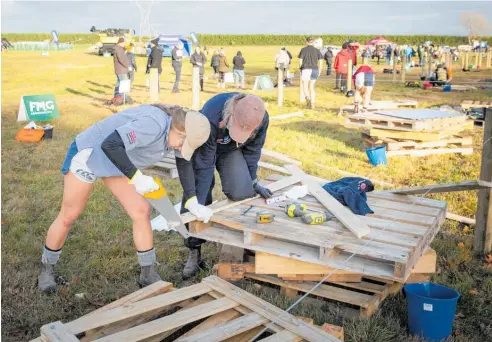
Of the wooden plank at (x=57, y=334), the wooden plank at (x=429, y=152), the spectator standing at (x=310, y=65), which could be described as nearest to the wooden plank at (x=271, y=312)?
the wooden plank at (x=57, y=334)

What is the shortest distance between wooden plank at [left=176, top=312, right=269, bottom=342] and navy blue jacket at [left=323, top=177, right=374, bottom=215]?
1559 mm

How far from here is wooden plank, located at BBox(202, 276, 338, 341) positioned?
3047 millimetres

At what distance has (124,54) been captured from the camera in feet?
50.4

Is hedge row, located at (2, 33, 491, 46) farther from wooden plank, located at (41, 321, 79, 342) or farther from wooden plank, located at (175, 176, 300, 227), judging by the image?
wooden plank, located at (41, 321, 79, 342)

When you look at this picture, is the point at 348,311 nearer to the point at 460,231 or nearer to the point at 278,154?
the point at 460,231

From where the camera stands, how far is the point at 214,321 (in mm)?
3348

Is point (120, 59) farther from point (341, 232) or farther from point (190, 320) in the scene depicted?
point (190, 320)

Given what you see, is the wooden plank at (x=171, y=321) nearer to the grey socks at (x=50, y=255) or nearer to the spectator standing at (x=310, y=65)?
the grey socks at (x=50, y=255)

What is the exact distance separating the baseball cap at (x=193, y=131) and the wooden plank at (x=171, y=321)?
1.04 metres

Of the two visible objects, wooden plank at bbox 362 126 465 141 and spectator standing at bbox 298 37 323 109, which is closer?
wooden plank at bbox 362 126 465 141

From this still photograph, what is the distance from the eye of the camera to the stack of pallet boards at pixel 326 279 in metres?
3.81

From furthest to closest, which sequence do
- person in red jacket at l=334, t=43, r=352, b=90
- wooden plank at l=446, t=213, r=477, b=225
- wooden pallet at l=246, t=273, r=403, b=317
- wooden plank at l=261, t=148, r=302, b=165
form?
1. person in red jacket at l=334, t=43, r=352, b=90
2. wooden plank at l=261, t=148, r=302, b=165
3. wooden plank at l=446, t=213, r=477, b=225
4. wooden pallet at l=246, t=273, r=403, b=317

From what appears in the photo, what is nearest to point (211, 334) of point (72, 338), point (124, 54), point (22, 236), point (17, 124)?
point (72, 338)

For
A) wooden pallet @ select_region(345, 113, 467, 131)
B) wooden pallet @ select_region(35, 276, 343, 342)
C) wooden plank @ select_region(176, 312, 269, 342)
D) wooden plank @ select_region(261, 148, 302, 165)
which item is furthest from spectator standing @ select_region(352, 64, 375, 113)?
wooden plank @ select_region(176, 312, 269, 342)
